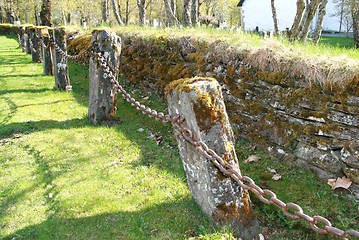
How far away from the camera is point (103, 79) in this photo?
20.6 feet

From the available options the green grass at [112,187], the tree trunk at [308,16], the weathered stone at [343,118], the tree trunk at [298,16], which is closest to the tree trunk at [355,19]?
the tree trunk at [298,16]

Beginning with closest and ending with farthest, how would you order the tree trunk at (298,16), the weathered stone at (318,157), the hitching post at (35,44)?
the weathered stone at (318,157), the tree trunk at (298,16), the hitching post at (35,44)

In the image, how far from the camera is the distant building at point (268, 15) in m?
34.9

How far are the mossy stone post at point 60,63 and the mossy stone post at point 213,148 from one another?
6863 millimetres

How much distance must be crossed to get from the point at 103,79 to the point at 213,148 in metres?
3.82

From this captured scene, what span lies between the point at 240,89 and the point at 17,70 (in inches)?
428

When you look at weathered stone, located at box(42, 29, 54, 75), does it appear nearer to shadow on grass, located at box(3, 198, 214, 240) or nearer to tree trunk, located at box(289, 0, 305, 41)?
tree trunk, located at box(289, 0, 305, 41)

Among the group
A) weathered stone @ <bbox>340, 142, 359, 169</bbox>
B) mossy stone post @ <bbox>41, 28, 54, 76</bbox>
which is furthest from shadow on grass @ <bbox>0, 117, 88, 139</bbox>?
mossy stone post @ <bbox>41, 28, 54, 76</bbox>

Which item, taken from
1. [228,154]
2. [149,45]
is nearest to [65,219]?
Result: [228,154]

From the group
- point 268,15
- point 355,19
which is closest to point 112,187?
point 355,19

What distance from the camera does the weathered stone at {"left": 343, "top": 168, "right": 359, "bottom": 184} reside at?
12.6 ft

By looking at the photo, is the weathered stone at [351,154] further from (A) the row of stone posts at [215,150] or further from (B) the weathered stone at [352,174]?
(A) the row of stone posts at [215,150]

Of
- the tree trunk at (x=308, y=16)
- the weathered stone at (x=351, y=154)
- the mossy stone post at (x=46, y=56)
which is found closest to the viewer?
the weathered stone at (x=351, y=154)

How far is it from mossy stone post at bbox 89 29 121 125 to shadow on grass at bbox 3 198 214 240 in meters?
2.98
